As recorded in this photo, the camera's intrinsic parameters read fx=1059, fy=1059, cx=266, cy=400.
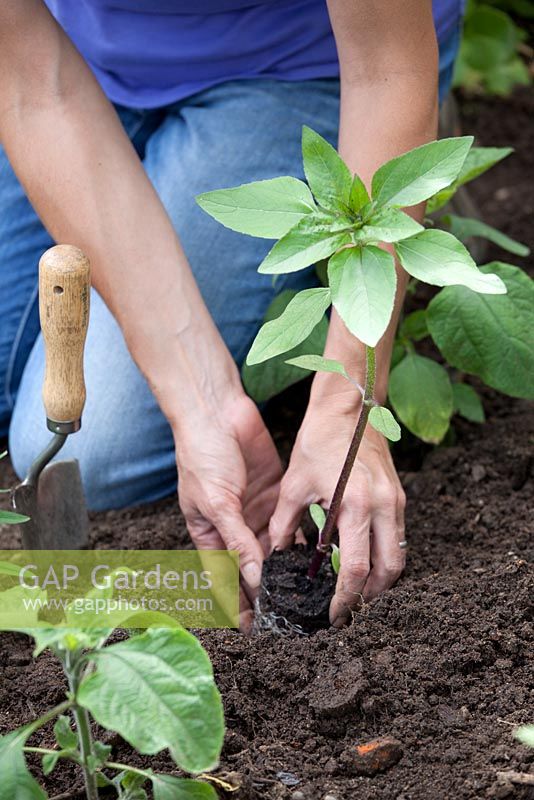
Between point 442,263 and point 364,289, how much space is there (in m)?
0.08

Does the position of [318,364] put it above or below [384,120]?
below

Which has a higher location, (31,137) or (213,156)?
(31,137)

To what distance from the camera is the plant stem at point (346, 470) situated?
1.18 meters

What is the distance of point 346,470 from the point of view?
1268 mm

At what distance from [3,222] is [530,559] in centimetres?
126

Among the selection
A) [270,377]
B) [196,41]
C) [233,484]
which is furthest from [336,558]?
[196,41]

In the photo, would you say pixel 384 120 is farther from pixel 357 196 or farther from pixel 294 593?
pixel 294 593

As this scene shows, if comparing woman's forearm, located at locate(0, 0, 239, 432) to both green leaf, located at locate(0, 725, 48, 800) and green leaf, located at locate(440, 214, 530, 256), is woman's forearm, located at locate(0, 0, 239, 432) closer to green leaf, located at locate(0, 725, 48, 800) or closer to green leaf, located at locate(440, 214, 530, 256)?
green leaf, located at locate(440, 214, 530, 256)

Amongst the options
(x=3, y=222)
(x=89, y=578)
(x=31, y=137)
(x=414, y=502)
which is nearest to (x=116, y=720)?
(x=89, y=578)

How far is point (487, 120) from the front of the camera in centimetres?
312

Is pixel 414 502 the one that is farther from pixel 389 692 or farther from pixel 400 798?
pixel 400 798

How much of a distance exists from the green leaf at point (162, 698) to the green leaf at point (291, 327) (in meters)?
0.32


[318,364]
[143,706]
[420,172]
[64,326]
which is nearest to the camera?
[143,706]

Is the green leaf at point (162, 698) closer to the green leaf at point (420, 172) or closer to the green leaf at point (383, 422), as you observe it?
the green leaf at point (383, 422)
